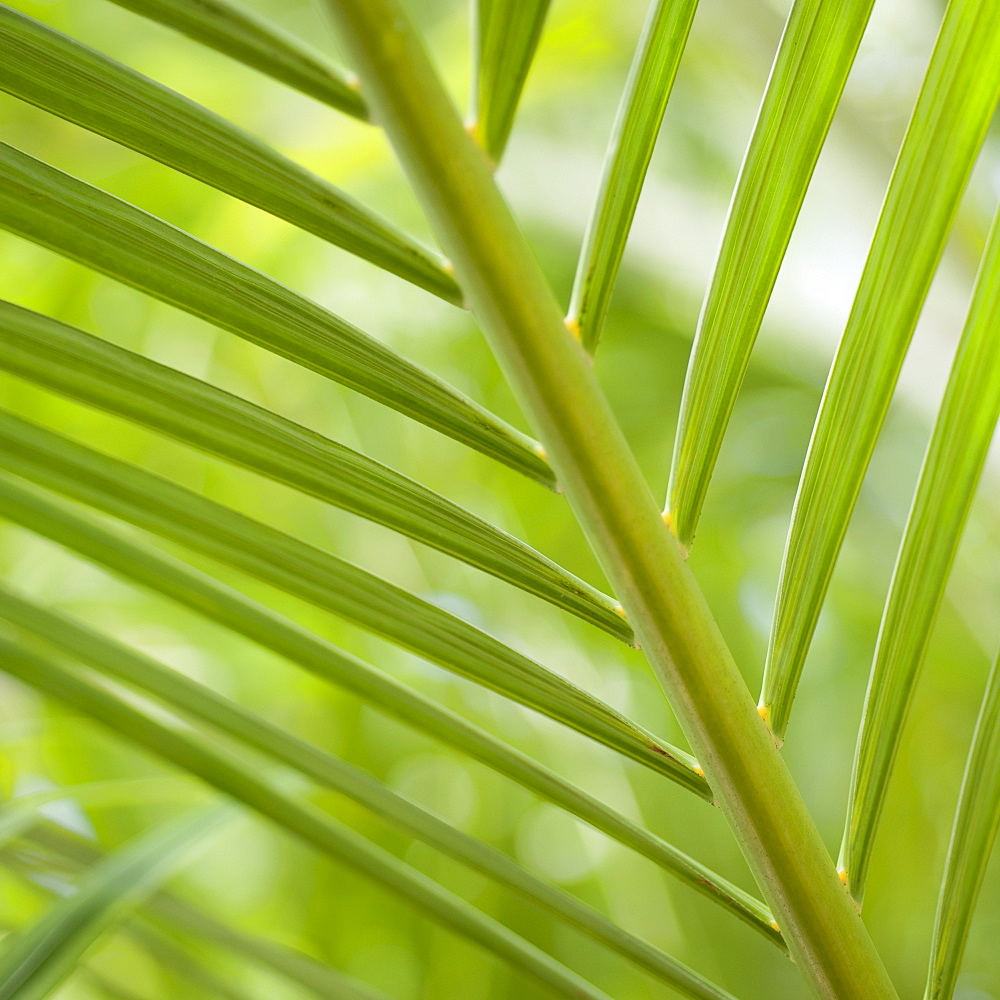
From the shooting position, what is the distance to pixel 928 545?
254mm

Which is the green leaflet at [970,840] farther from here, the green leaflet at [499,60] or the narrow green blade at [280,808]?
the green leaflet at [499,60]

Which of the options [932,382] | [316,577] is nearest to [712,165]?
[932,382]

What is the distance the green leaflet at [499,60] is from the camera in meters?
0.20

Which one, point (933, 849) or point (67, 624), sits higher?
point (933, 849)

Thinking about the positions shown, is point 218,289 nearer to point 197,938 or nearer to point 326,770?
point 326,770

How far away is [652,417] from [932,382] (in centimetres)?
40

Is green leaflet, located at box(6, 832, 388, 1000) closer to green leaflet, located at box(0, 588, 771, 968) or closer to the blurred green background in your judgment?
green leaflet, located at box(0, 588, 771, 968)

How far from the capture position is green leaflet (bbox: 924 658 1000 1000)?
0.26m

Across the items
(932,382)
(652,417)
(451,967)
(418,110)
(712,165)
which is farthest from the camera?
(712,165)

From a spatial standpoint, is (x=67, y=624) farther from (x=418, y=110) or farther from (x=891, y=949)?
(x=891, y=949)

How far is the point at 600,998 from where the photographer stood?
329 millimetres

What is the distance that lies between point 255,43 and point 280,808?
0.25m

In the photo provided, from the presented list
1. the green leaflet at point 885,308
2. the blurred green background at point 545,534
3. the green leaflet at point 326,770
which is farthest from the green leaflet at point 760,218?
the blurred green background at point 545,534

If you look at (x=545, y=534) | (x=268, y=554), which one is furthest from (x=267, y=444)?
(x=545, y=534)
